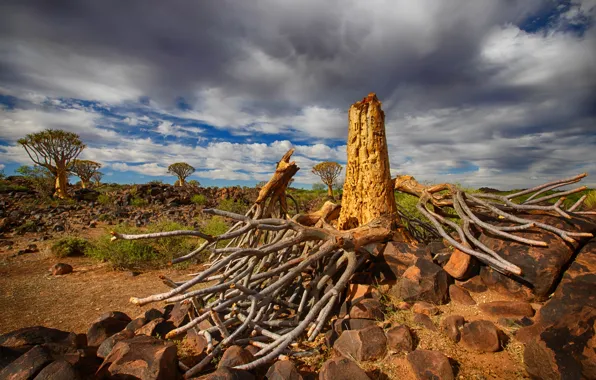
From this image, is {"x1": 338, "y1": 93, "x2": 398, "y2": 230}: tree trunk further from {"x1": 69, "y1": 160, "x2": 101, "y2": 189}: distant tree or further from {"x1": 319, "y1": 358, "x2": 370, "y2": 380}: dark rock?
{"x1": 69, "y1": 160, "x2": 101, "y2": 189}: distant tree

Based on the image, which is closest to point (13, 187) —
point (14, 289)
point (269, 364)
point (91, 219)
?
point (91, 219)

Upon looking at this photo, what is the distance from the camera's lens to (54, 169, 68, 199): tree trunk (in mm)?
24898

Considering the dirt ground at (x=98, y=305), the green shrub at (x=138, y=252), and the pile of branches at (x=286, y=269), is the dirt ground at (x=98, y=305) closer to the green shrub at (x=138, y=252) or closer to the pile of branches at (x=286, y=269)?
the green shrub at (x=138, y=252)

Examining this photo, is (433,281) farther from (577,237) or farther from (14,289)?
(14,289)

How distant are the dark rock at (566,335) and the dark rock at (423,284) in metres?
0.89

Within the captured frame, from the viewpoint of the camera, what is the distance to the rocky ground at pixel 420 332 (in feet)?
8.25

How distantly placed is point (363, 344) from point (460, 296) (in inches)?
59.1

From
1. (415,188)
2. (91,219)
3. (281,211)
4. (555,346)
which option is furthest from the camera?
(91,219)

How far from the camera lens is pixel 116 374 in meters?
2.74

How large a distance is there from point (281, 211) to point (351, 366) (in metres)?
3.65

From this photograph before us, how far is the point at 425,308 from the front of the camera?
3.38m

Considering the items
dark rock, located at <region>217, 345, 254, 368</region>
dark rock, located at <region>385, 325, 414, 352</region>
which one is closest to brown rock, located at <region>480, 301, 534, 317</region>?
dark rock, located at <region>385, 325, 414, 352</region>

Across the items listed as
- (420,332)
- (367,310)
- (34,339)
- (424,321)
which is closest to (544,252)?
(424,321)

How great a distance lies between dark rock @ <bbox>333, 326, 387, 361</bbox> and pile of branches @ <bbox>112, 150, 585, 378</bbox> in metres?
0.28
